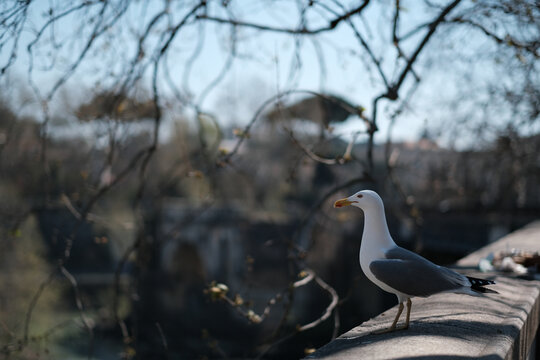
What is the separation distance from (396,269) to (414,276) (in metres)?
0.08

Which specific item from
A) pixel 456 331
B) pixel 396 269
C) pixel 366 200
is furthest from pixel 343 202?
pixel 456 331

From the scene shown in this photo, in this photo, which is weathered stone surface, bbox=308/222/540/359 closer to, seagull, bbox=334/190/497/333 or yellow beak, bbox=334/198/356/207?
seagull, bbox=334/190/497/333

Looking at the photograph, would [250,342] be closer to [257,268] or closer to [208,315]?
[208,315]

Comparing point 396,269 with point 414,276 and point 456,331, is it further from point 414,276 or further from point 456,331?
point 456,331

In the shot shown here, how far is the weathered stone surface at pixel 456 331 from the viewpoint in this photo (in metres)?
2.23

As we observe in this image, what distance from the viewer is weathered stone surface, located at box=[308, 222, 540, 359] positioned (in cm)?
223

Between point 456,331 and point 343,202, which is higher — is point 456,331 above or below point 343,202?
below

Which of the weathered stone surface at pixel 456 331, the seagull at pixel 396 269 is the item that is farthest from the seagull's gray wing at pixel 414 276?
the weathered stone surface at pixel 456 331

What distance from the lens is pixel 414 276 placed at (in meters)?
2.43

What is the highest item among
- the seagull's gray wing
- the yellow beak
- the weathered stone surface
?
the yellow beak

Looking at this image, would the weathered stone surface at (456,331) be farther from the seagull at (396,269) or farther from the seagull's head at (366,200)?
the seagull's head at (366,200)

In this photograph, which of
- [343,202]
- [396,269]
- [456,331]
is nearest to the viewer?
[396,269]

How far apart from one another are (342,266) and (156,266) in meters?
13.0

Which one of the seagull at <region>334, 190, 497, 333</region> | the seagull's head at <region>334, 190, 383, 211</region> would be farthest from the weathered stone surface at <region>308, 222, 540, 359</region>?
the seagull's head at <region>334, 190, 383, 211</region>
